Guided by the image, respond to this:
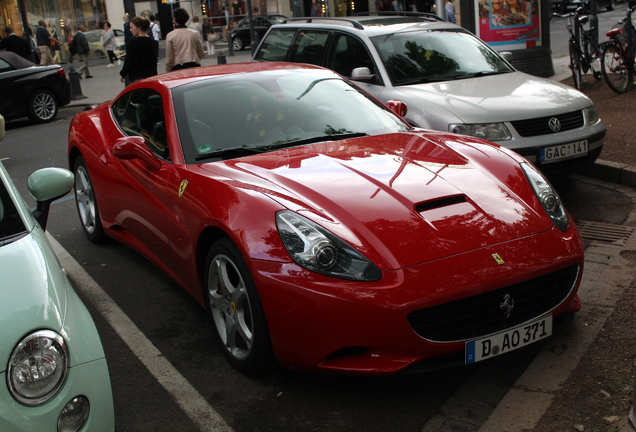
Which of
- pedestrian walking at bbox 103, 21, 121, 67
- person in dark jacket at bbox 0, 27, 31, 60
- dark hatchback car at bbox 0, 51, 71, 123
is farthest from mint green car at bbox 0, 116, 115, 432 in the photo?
pedestrian walking at bbox 103, 21, 121, 67

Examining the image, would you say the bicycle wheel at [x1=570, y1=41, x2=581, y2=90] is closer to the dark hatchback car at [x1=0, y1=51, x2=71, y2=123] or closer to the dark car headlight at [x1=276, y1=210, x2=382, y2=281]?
the dark car headlight at [x1=276, y1=210, x2=382, y2=281]

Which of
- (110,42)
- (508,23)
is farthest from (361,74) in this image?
(110,42)

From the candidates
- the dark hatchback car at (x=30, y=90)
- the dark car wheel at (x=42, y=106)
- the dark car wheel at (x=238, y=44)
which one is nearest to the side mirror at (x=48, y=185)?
the dark hatchback car at (x=30, y=90)

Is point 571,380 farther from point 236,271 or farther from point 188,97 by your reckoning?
point 188,97

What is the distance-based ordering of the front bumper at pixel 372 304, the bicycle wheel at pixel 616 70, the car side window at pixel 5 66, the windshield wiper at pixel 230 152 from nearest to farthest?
the front bumper at pixel 372 304
the windshield wiper at pixel 230 152
the bicycle wheel at pixel 616 70
the car side window at pixel 5 66

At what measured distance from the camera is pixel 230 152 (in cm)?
435

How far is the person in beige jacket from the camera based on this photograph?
1061 centimetres

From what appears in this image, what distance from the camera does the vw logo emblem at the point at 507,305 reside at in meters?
3.32

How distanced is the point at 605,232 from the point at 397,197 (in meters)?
2.69

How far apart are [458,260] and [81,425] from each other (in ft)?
5.57

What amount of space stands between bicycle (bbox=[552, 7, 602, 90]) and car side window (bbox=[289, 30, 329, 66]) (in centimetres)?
488

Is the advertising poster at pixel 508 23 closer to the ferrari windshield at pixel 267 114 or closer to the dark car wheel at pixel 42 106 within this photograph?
the dark car wheel at pixel 42 106

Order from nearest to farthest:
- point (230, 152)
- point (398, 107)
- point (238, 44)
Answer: point (230, 152), point (398, 107), point (238, 44)

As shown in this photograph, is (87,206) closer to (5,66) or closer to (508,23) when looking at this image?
(508,23)
